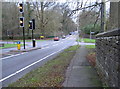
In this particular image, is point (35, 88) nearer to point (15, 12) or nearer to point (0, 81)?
point (0, 81)

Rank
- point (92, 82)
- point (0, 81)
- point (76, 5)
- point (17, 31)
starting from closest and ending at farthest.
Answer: point (92, 82), point (0, 81), point (76, 5), point (17, 31)

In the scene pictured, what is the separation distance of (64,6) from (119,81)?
9.32m

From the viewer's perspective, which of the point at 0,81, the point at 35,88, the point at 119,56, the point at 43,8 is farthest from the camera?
the point at 43,8

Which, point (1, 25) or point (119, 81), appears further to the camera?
point (1, 25)

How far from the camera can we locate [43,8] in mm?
48281

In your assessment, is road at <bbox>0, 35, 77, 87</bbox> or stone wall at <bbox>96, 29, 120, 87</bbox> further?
road at <bbox>0, 35, 77, 87</bbox>

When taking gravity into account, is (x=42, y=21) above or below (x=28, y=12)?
below

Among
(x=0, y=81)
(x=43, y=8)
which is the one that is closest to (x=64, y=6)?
(x=0, y=81)

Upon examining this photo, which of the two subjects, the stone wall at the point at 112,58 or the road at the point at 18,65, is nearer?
the stone wall at the point at 112,58

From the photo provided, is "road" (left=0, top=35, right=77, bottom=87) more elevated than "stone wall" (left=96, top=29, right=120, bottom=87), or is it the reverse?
"stone wall" (left=96, top=29, right=120, bottom=87)

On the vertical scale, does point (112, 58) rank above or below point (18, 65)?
above

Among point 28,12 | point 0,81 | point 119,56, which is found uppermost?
point 28,12

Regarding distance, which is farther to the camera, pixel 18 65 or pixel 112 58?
pixel 18 65

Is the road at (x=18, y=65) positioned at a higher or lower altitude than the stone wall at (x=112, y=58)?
lower
